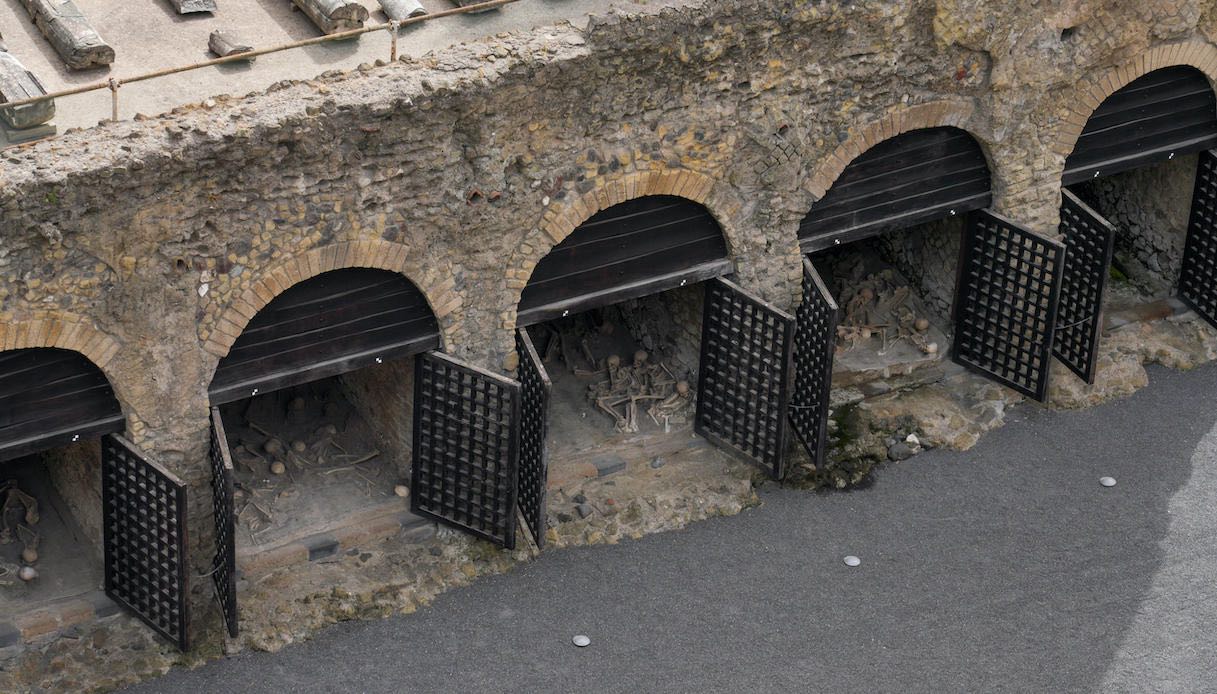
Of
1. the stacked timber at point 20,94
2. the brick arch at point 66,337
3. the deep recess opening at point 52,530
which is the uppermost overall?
the stacked timber at point 20,94

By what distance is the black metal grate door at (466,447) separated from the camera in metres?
13.4

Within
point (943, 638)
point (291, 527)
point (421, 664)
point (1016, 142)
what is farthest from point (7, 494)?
point (1016, 142)

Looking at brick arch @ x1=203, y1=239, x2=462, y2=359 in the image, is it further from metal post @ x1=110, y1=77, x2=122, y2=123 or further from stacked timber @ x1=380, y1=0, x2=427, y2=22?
stacked timber @ x1=380, y1=0, x2=427, y2=22

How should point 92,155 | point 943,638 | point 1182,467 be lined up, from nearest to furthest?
1. point 92,155
2. point 943,638
3. point 1182,467

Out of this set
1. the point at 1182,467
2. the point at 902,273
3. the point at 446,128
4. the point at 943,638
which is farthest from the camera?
the point at 902,273

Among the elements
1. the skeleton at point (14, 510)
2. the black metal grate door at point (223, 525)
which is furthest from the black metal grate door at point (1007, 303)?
the skeleton at point (14, 510)

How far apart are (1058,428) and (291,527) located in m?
6.12

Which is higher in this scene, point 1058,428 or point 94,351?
point 94,351

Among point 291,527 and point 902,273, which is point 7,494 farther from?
point 902,273

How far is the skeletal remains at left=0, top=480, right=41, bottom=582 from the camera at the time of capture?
13375mm

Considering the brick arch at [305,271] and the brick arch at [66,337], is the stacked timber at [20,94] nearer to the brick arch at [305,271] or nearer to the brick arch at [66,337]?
the brick arch at [66,337]

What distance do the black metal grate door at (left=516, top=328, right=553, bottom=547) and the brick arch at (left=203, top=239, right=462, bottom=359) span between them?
1.01 meters

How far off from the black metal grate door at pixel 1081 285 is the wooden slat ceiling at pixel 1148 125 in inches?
15.3

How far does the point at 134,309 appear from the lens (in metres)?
12.0
